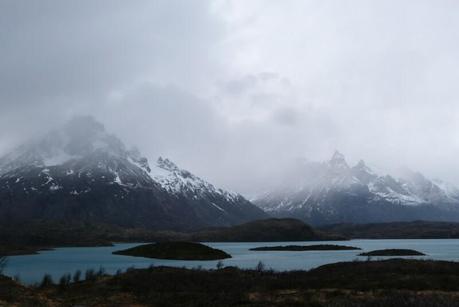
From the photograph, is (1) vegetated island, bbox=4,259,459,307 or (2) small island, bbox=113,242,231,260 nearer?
(1) vegetated island, bbox=4,259,459,307

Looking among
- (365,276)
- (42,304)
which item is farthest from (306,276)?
(42,304)

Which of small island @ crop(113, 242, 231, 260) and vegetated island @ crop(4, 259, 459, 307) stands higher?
small island @ crop(113, 242, 231, 260)

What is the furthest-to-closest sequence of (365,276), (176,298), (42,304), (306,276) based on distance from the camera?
(306,276) < (365,276) < (176,298) < (42,304)

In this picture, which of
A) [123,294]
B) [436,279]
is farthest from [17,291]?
[436,279]

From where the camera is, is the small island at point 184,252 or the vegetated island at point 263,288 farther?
the small island at point 184,252

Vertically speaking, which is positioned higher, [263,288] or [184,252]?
[184,252]

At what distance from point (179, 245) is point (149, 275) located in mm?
105149

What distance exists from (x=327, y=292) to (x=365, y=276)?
16.6 meters

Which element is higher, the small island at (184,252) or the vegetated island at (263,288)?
the small island at (184,252)

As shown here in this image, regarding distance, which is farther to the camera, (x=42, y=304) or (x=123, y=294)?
(x=123, y=294)

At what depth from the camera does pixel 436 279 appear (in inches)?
2970

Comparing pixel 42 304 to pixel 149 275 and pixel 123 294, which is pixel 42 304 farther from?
pixel 149 275

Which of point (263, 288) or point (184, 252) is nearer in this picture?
point (263, 288)

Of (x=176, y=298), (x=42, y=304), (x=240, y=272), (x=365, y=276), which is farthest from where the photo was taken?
(x=240, y=272)
